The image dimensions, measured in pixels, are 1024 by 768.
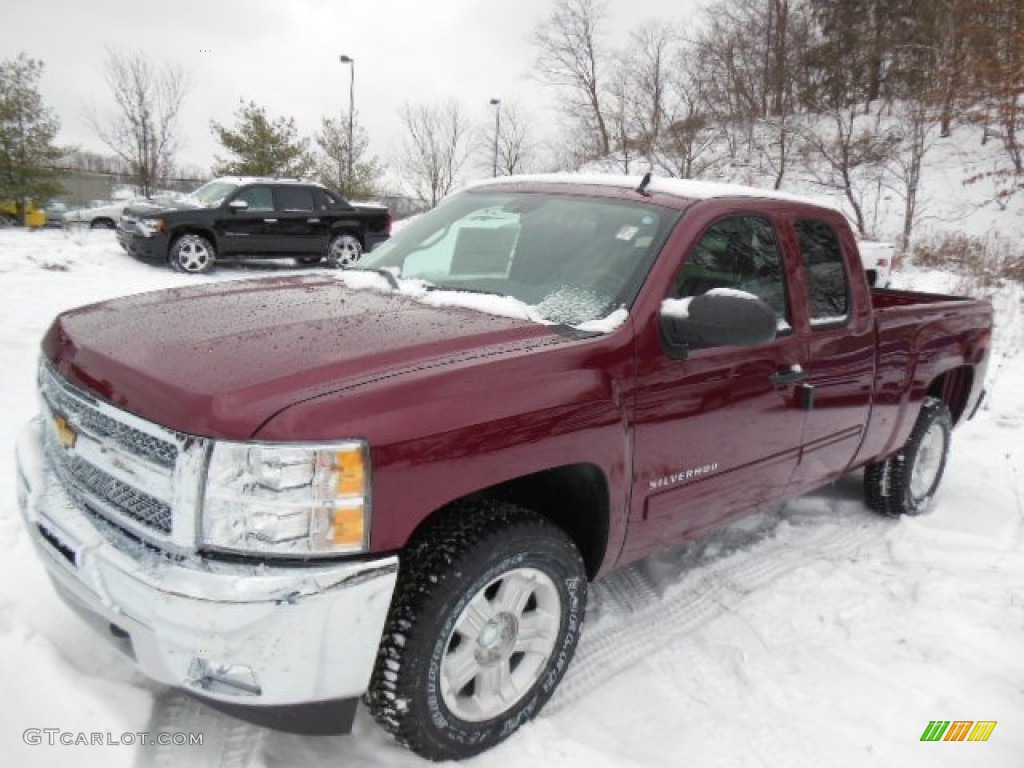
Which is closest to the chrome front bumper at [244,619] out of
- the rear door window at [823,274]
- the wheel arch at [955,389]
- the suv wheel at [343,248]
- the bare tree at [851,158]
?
the rear door window at [823,274]

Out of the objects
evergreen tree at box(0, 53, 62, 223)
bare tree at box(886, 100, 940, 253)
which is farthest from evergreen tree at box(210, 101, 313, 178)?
bare tree at box(886, 100, 940, 253)

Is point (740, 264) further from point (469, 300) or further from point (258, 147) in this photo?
point (258, 147)

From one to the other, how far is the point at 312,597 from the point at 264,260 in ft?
42.0

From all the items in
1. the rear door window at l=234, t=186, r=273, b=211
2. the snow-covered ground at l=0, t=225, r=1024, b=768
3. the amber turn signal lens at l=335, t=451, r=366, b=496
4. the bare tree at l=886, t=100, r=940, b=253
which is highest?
the bare tree at l=886, t=100, r=940, b=253

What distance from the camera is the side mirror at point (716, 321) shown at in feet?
8.08

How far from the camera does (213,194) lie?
1319 centimetres

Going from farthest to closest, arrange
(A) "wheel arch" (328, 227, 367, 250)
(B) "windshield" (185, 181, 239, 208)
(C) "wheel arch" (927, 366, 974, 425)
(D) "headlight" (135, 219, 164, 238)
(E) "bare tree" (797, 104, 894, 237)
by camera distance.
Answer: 1. (E) "bare tree" (797, 104, 894, 237)
2. (A) "wheel arch" (328, 227, 367, 250)
3. (B) "windshield" (185, 181, 239, 208)
4. (D) "headlight" (135, 219, 164, 238)
5. (C) "wheel arch" (927, 366, 974, 425)

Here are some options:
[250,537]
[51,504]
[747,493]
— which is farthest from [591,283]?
[51,504]

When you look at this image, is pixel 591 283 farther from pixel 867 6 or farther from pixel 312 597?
pixel 867 6

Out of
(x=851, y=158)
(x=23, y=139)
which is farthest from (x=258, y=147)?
(x=851, y=158)

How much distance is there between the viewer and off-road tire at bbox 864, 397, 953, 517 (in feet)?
14.4

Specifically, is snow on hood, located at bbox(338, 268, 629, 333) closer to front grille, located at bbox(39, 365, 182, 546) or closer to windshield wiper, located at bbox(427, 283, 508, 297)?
windshield wiper, located at bbox(427, 283, 508, 297)

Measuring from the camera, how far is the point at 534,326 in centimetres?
249

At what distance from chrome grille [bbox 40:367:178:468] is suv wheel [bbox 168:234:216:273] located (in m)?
10.9
